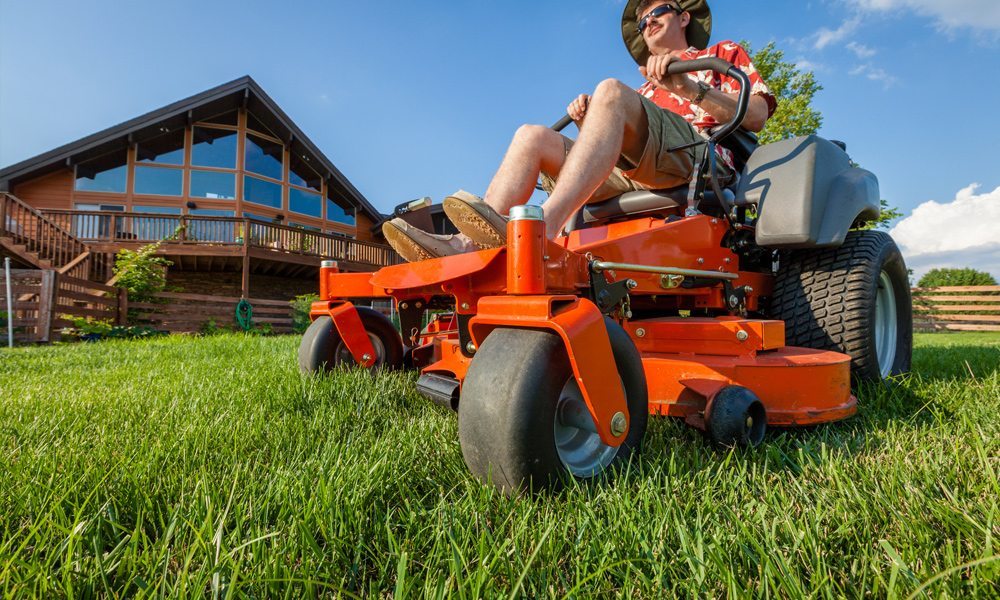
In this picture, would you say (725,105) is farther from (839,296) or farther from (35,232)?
(35,232)

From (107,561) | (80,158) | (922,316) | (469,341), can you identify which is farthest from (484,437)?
(922,316)

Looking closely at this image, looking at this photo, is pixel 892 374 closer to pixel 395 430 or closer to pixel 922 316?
pixel 395 430

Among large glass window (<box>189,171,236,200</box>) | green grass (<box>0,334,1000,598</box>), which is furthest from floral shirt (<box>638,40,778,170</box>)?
large glass window (<box>189,171,236,200</box>)

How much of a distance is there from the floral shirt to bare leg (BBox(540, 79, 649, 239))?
65cm

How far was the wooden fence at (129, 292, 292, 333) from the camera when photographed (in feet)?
30.8

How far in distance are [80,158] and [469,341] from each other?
19144 millimetres

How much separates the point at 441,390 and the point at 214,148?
18617mm

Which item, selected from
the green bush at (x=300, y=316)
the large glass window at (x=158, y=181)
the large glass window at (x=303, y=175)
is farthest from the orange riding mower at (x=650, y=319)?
the large glass window at (x=303, y=175)

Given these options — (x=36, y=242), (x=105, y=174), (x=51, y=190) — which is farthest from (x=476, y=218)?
(x=51, y=190)

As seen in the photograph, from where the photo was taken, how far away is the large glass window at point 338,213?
19.5 m

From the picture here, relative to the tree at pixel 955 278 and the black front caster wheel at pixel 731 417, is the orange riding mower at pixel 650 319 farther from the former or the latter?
the tree at pixel 955 278

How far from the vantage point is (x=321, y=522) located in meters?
0.88

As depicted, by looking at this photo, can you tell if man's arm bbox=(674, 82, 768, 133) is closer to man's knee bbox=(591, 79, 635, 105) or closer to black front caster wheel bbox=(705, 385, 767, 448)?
man's knee bbox=(591, 79, 635, 105)

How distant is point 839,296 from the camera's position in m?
2.12
